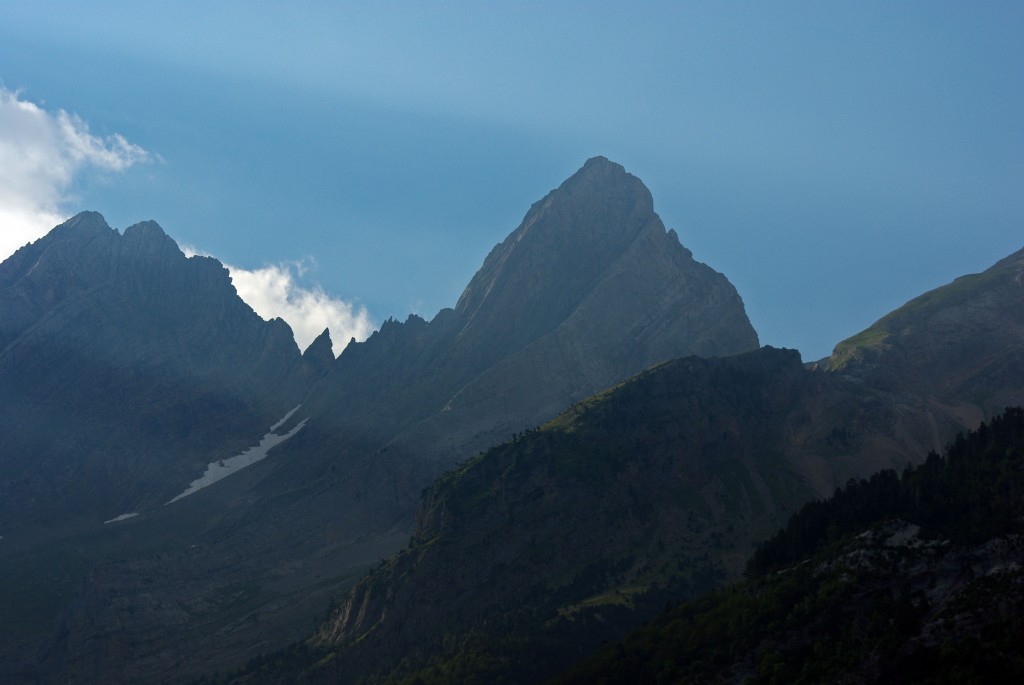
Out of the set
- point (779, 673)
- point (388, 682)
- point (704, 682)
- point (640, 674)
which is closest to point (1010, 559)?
point (779, 673)

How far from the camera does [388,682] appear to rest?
195 metres

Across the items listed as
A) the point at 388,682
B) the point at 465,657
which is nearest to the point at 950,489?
the point at 465,657

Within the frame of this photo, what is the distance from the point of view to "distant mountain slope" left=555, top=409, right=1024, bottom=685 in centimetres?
11050

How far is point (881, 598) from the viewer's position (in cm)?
12562

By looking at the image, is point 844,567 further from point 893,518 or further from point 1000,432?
point 1000,432

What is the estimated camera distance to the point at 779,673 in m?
121

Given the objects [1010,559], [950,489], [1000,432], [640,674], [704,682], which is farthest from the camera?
[1000,432]

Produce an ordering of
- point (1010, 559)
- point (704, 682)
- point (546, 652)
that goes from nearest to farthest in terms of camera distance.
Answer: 1. point (1010, 559)
2. point (704, 682)
3. point (546, 652)

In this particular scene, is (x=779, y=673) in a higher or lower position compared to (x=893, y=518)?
lower

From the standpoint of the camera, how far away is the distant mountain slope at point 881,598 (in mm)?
110500

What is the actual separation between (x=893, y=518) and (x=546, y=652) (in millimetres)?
60107

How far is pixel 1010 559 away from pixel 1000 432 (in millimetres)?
48511

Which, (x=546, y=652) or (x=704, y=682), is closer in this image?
(x=704, y=682)

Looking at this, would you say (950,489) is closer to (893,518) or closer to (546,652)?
(893,518)
